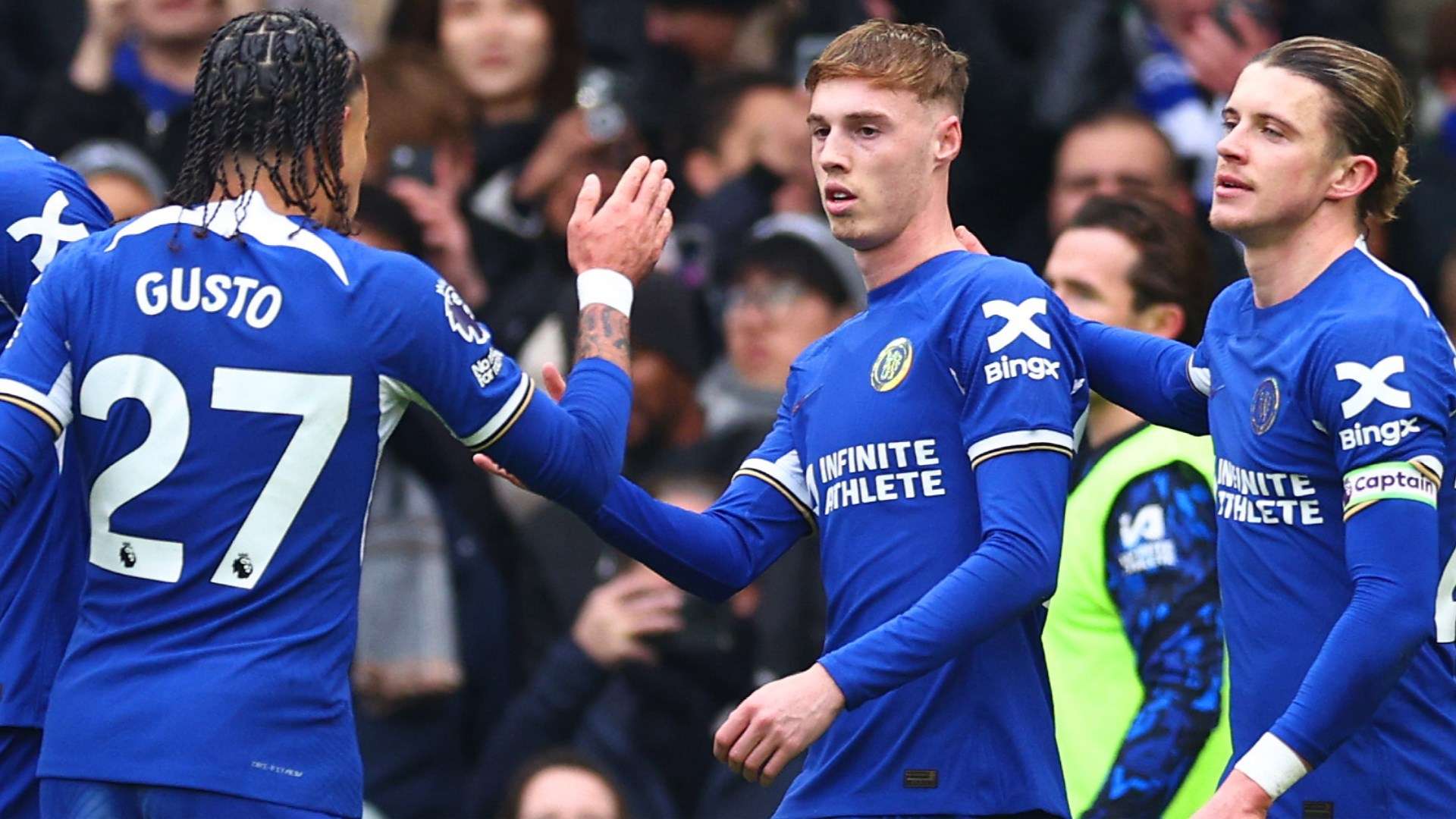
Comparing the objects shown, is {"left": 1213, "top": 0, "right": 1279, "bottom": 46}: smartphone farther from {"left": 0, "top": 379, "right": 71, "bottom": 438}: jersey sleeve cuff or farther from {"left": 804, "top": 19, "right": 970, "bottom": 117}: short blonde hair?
{"left": 0, "top": 379, "right": 71, "bottom": 438}: jersey sleeve cuff

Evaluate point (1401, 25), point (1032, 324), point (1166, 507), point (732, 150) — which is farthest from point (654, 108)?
point (1032, 324)

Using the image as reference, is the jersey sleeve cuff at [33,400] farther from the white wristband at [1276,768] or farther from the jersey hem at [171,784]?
the white wristband at [1276,768]

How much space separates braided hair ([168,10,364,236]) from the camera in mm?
4746

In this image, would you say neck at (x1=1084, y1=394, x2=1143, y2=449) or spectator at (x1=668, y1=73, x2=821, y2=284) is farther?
spectator at (x1=668, y1=73, x2=821, y2=284)

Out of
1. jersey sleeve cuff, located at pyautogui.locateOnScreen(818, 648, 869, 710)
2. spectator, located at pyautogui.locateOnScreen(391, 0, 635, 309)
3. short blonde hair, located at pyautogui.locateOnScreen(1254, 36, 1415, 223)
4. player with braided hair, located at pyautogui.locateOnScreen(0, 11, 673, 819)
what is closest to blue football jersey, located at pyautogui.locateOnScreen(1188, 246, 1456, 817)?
short blonde hair, located at pyautogui.locateOnScreen(1254, 36, 1415, 223)

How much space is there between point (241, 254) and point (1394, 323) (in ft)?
7.21

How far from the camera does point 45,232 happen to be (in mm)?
5156

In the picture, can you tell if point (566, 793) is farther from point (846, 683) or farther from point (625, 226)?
point (846, 683)

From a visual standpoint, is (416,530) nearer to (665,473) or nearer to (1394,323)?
(665,473)

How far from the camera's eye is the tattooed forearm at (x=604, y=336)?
16.8 ft

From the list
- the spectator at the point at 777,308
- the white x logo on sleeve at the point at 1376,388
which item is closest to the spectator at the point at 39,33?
the spectator at the point at 777,308

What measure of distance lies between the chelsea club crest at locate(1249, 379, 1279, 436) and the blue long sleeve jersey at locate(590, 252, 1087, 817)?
0.37 m

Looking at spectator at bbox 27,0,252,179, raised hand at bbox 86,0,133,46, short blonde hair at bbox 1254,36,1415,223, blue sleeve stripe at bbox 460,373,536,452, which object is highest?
raised hand at bbox 86,0,133,46

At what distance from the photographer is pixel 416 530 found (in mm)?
8367
